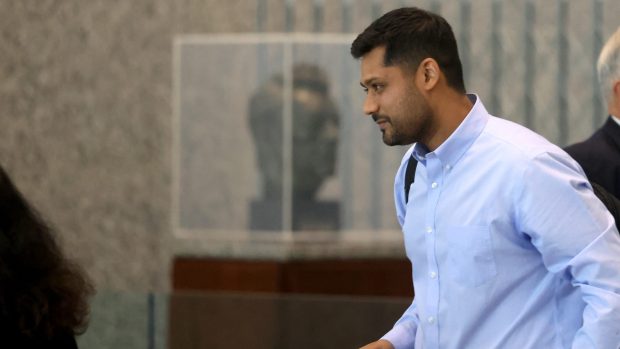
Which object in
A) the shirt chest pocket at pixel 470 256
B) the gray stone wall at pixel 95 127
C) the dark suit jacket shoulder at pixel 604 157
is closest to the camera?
the shirt chest pocket at pixel 470 256

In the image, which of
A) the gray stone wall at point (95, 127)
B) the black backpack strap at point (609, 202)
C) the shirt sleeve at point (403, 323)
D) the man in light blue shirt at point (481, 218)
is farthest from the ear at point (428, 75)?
the gray stone wall at point (95, 127)

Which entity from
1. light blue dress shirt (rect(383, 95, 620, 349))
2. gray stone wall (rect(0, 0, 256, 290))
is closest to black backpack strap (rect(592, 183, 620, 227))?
light blue dress shirt (rect(383, 95, 620, 349))

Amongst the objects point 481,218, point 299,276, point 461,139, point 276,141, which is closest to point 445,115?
point 461,139

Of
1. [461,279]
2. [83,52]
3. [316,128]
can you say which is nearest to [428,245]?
[461,279]

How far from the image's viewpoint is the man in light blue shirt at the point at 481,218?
7.06ft

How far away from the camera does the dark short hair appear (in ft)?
7.66

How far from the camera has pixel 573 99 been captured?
5391 mm

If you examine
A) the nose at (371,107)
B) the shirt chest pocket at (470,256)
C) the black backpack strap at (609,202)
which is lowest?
the shirt chest pocket at (470,256)

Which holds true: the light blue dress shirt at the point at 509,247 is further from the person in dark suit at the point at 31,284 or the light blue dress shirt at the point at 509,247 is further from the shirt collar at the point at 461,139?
the person in dark suit at the point at 31,284

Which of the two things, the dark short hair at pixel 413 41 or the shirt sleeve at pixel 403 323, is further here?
the shirt sleeve at pixel 403 323

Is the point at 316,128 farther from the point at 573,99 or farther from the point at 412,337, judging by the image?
the point at 412,337

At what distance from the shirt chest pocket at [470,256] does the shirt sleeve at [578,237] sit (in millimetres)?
71

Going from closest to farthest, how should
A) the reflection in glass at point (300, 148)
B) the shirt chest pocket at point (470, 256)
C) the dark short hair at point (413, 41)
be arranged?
1. the shirt chest pocket at point (470, 256)
2. the dark short hair at point (413, 41)
3. the reflection in glass at point (300, 148)

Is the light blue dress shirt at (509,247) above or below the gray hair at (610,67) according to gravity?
below
